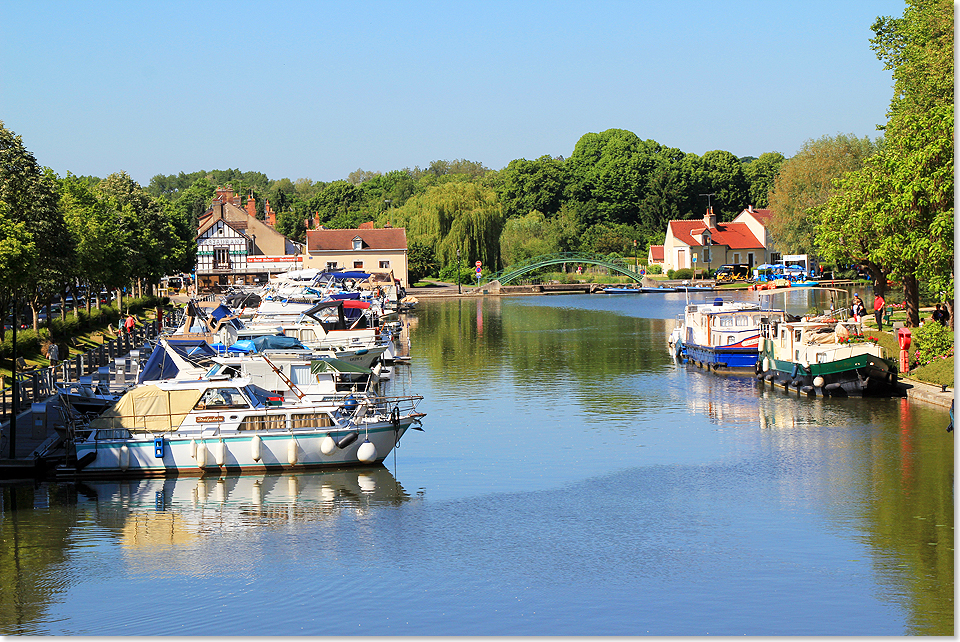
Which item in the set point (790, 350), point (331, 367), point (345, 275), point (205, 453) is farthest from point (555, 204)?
point (205, 453)

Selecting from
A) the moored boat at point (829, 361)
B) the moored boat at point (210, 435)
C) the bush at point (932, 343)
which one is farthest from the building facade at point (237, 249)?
the moored boat at point (210, 435)

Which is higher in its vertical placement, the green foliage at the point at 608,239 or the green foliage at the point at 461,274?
the green foliage at the point at 608,239

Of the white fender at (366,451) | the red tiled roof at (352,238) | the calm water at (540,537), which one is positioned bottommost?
the calm water at (540,537)

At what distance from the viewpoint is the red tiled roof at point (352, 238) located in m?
114

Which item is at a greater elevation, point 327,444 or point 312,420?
point 312,420

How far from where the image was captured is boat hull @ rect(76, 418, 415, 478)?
27.2m

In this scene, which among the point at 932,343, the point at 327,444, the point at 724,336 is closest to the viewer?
the point at 327,444

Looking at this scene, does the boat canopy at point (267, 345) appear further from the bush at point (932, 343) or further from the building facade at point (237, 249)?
the building facade at point (237, 249)

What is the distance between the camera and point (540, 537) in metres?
22.5

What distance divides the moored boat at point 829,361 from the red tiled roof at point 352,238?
245 ft

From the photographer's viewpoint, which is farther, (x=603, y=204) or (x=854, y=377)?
(x=603, y=204)

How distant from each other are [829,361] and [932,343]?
3.68 m

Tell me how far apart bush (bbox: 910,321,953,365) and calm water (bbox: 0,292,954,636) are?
123 inches

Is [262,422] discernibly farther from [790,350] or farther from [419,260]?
[419,260]
